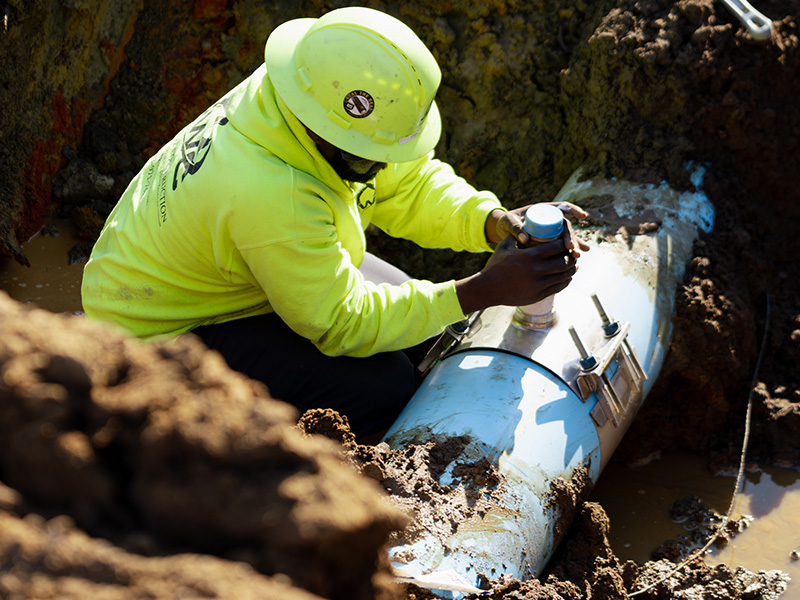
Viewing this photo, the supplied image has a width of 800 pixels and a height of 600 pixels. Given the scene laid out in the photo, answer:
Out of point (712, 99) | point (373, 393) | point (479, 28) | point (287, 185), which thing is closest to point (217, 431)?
point (287, 185)

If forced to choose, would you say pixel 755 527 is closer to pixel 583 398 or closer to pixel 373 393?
pixel 583 398

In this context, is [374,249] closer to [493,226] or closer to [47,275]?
[493,226]

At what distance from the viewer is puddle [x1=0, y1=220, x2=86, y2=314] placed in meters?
3.62

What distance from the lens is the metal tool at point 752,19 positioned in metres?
2.98

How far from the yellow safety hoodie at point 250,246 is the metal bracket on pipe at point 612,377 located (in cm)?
45

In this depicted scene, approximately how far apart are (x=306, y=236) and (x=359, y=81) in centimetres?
45

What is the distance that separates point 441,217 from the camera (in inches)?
111

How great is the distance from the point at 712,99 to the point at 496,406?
172 centimetres

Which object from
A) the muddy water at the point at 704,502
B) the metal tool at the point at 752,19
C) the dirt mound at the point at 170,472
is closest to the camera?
the dirt mound at the point at 170,472

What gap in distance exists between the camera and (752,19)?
3012 millimetres

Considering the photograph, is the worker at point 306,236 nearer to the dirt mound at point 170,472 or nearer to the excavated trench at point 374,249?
the excavated trench at point 374,249

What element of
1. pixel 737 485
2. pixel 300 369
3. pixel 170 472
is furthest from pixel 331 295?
pixel 737 485

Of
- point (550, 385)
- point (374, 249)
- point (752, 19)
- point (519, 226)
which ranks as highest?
point (752, 19)

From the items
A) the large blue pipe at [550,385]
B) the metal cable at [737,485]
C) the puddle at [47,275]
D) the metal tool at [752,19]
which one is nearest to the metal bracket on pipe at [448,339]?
the large blue pipe at [550,385]
